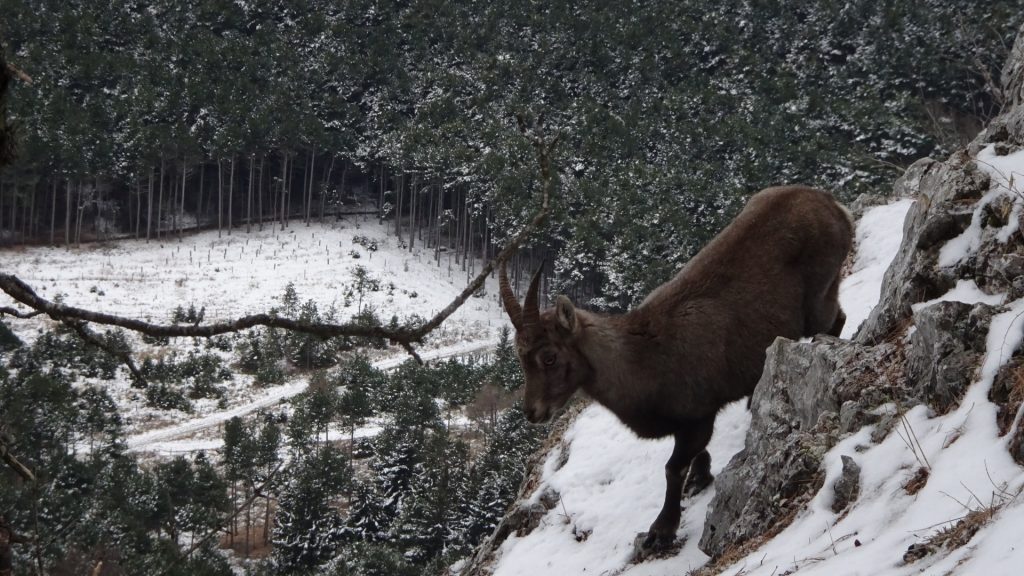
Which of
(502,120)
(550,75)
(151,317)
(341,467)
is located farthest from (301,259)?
(550,75)

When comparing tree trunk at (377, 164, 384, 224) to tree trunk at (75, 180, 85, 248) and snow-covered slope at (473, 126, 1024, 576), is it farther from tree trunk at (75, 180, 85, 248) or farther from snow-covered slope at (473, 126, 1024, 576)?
snow-covered slope at (473, 126, 1024, 576)

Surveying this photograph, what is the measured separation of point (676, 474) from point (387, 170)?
332 feet

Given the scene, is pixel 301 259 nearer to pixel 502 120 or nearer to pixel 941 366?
pixel 502 120

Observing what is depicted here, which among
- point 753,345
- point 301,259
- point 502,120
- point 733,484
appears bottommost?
point 301,259

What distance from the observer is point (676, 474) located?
7426mm

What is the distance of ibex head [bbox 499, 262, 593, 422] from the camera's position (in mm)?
7477

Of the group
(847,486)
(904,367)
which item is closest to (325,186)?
(904,367)

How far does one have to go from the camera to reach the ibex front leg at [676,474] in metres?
7.44

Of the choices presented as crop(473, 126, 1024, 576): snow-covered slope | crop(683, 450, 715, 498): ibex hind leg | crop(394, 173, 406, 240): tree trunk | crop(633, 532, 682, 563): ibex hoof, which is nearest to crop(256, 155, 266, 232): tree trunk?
crop(394, 173, 406, 240): tree trunk

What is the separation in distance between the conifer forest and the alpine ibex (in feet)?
76.1

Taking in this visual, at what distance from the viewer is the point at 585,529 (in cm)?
916

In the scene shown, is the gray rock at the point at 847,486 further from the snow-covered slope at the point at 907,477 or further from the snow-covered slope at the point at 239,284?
the snow-covered slope at the point at 239,284

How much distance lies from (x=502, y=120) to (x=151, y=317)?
181 ft

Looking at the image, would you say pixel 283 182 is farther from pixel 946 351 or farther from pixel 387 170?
pixel 946 351
